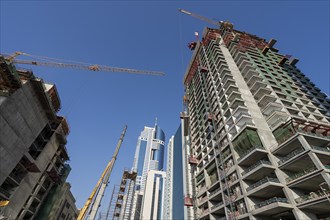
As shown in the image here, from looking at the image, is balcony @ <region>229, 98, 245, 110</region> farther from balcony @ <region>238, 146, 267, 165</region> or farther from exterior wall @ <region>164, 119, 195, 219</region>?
exterior wall @ <region>164, 119, 195, 219</region>

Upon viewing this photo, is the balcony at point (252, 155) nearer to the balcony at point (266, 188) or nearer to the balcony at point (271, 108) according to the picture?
the balcony at point (266, 188)

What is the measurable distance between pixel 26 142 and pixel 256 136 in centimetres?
5199

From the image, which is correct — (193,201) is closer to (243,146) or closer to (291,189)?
(243,146)

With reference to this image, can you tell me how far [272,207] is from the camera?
2853cm

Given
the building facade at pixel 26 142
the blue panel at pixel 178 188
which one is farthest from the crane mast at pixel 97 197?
the blue panel at pixel 178 188

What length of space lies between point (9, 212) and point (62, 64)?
53293 mm

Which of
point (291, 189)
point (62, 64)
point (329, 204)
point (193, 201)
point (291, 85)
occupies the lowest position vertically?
point (329, 204)

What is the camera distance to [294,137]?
32.5 meters

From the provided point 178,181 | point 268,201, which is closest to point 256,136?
point 268,201

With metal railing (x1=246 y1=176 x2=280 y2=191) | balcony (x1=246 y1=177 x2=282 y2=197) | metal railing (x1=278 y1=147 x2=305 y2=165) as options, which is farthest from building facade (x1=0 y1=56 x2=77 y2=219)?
metal railing (x1=278 y1=147 x2=305 y2=165)

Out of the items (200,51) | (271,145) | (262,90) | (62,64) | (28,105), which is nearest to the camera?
(271,145)

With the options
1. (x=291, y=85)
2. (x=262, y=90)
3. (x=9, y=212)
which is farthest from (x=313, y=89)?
(x=9, y=212)

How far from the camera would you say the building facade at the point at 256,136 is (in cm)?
2989

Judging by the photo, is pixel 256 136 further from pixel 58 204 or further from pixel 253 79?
pixel 58 204
